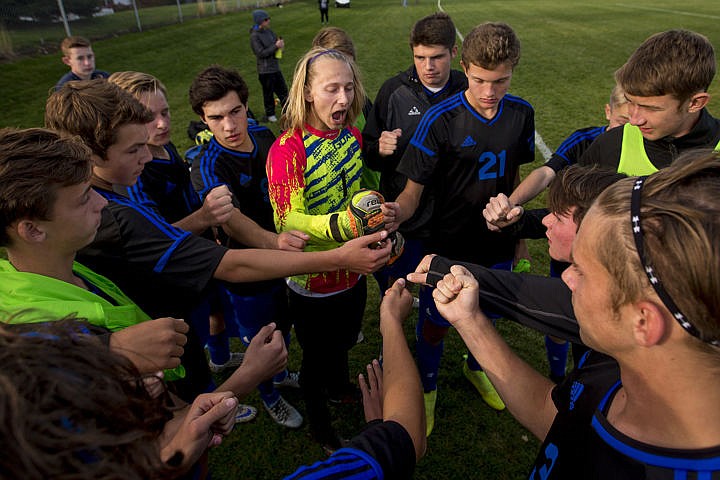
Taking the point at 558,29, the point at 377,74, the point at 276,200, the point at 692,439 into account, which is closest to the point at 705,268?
the point at 692,439

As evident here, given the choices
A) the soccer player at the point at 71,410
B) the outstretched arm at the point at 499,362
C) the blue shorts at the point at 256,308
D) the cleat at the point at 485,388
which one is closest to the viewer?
the soccer player at the point at 71,410

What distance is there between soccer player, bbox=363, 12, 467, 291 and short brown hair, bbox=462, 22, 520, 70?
0.88 meters

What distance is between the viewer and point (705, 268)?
38.5 inches

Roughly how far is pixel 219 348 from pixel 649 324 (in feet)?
11.4

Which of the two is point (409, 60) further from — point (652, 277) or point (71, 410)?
point (71, 410)

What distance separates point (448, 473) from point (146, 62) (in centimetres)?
1683

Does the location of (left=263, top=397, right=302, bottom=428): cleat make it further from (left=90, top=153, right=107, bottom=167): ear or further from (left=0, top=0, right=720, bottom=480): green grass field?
(left=90, top=153, right=107, bottom=167): ear

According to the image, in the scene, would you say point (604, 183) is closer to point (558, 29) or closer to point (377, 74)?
point (377, 74)

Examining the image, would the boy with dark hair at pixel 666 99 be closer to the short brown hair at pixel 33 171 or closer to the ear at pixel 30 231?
the short brown hair at pixel 33 171

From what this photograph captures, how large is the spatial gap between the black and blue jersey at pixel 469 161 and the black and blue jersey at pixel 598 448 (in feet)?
5.77

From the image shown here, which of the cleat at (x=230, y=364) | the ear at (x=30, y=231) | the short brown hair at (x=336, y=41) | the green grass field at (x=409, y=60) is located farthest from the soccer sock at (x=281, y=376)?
the short brown hair at (x=336, y=41)

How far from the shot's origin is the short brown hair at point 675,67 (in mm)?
2305

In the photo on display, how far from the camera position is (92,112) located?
213 cm

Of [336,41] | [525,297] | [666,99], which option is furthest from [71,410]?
[336,41]
